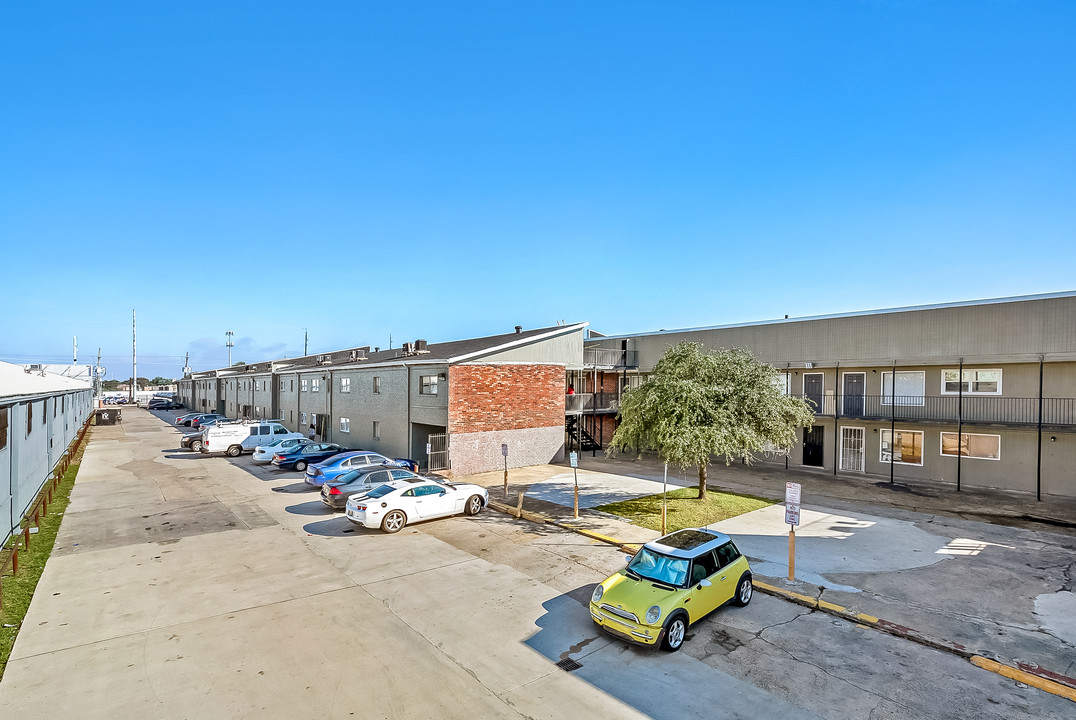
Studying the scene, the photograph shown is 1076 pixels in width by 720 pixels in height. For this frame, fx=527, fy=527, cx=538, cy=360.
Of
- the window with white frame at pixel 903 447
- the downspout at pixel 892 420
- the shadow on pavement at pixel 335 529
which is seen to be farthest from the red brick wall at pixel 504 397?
the window with white frame at pixel 903 447

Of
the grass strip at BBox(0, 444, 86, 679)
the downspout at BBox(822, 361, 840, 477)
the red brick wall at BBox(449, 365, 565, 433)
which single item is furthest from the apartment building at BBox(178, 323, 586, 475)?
the downspout at BBox(822, 361, 840, 477)

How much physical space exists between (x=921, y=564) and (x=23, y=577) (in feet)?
64.4

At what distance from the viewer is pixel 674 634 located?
8.24m

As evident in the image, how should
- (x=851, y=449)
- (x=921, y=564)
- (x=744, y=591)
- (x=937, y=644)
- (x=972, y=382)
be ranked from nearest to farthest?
(x=937, y=644)
(x=744, y=591)
(x=921, y=564)
(x=972, y=382)
(x=851, y=449)

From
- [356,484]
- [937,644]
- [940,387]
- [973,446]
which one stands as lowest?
[937,644]

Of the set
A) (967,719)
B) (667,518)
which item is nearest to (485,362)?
(667,518)

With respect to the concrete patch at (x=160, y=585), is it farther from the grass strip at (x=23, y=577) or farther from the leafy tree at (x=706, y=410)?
the leafy tree at (x=706, y=410)

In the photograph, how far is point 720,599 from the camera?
30.7ft

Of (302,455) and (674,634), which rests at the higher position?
(674,634)

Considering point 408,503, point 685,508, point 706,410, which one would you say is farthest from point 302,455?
point 706,410

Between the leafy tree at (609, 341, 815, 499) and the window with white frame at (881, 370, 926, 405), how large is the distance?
8704 millimetres

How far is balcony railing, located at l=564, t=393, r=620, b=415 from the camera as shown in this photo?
94.6 feet

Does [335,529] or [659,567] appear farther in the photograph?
[335,529]

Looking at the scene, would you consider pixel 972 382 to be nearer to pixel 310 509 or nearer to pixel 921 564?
pixel 921 564
